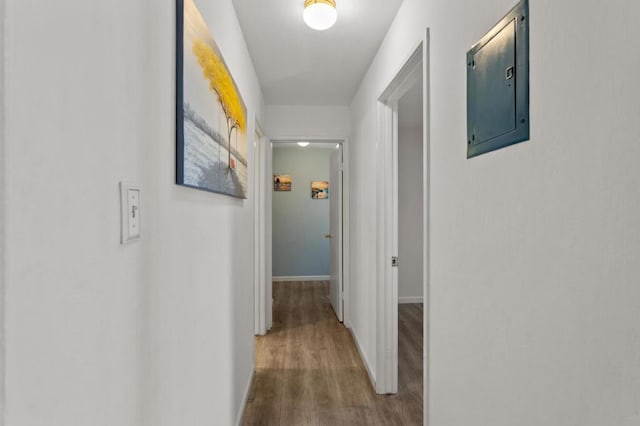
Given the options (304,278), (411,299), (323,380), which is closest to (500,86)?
(323,380)

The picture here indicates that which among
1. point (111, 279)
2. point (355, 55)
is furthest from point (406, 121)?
point (111, 279)

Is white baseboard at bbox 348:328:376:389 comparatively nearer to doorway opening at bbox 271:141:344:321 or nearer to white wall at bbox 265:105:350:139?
white wall at bbox 265:105:350:139

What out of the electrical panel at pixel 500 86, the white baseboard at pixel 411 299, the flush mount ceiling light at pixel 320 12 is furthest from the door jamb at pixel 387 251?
the white baseboard at pixel 411 299

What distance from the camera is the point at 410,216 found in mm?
5055

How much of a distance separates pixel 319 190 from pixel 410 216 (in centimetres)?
187

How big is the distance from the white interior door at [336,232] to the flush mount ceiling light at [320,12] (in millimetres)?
2188

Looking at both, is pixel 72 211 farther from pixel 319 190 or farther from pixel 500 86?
pixel 319 190

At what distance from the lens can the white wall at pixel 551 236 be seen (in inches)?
25.5

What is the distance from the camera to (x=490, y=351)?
3.58 ft

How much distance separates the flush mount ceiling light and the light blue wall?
4.36 m

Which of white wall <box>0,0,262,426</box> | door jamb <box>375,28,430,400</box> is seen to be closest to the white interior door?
door jamb <box>375,28,430,400</box>

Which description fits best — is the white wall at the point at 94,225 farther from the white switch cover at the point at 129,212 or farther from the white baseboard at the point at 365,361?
the white baseboard at the point at 365,361

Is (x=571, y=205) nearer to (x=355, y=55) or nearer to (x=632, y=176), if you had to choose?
(x=632, y=176)

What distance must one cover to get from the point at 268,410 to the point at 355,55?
2568 millimetres
